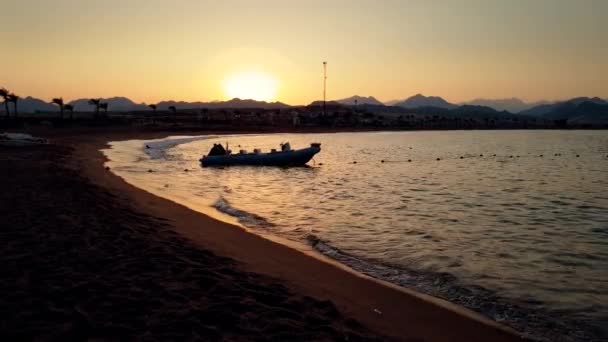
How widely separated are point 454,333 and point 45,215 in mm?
9764

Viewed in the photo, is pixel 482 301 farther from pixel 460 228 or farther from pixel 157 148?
pixel 157 148

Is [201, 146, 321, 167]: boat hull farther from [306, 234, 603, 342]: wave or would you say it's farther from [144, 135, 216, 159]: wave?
[306, 234, 603, 342]: wave

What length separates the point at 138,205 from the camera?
47.8ft

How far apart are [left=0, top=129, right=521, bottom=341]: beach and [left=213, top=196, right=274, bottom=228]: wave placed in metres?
2.07

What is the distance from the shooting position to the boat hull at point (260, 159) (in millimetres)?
33625

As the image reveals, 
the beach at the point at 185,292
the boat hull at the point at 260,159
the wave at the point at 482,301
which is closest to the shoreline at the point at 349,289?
the beach at the point at 185,292

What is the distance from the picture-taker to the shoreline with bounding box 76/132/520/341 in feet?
20.7

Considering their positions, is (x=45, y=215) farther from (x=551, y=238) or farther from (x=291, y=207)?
(x=551, y=238)

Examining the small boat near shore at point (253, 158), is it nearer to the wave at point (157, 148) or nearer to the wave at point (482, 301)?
the wave at point (157, 148)

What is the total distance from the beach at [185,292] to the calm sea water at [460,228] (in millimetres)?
1013

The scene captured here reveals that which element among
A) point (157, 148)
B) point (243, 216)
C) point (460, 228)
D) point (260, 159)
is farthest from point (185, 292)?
point (157, 148)

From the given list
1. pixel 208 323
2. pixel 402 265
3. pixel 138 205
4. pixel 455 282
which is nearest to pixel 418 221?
pixel 402 265

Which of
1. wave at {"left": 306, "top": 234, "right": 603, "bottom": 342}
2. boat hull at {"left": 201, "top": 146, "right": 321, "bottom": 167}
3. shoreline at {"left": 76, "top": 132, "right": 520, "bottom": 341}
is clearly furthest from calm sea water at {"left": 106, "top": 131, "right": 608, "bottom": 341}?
boat hull at {"left": 201, "top": 146, "right": 321, "bottom": 167}

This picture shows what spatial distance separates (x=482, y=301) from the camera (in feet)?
25.0
